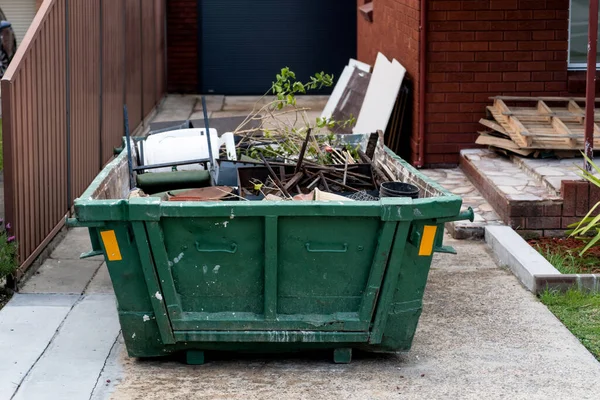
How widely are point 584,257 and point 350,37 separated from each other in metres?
10.1

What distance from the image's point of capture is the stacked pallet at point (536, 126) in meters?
9.19

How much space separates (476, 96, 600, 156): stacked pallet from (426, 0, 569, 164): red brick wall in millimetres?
207

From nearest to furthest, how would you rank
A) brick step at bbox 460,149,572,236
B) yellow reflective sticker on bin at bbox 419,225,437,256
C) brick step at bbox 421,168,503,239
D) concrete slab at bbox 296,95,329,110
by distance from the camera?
yellow reflective sticker on bin at bbox 419,225,437,256
brick step at bbox 460,149,572,236
brick step at bbox 421,168,503,239
concrete slab at bbox 296,95,329,110

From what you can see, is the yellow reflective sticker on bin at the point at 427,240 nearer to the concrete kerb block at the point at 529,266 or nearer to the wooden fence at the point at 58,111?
the concrete kerb block at the point at 529,266

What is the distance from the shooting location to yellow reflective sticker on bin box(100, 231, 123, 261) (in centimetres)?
545

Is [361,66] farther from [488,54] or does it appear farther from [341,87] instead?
[488,54]

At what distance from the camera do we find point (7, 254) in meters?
6.89

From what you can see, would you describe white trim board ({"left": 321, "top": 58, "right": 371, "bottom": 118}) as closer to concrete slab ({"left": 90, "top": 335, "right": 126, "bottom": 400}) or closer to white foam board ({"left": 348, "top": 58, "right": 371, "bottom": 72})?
white foam board ({"left": 348, "top": 58, "right": 371, "bottom": 72})

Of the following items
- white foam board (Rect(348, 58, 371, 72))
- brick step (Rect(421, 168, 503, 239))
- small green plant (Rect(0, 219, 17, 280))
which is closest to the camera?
small green plant (Rect(0, 219, 17, 280))

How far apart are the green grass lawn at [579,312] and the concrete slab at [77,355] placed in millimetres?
2806

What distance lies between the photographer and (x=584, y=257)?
7805 mm

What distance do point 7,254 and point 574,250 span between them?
4.17 metres

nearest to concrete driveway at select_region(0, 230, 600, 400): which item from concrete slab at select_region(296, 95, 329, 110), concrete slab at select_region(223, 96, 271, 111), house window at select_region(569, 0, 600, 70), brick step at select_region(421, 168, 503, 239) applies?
brick step at select_region(421, 168, 503, 239)

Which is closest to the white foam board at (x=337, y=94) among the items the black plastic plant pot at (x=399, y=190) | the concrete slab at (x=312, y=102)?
the concrete slab at (x=312, y=102)
